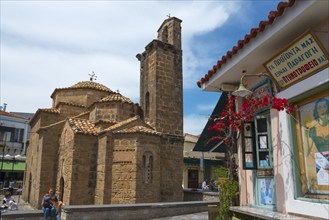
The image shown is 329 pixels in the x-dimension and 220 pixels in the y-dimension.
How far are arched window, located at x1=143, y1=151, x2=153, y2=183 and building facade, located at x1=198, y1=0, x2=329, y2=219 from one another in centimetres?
818

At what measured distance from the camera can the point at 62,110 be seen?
2067cm

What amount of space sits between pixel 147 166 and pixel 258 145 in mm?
8812

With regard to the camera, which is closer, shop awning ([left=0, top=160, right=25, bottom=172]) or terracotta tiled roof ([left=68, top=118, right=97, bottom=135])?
terracotta tiled roof ([left=68, top=118, right=97, bottom=135])

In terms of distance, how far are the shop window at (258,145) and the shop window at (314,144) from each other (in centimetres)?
86

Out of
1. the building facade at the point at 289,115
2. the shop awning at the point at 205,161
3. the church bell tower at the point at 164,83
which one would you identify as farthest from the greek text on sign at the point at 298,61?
the shop awning at the point at 205,161

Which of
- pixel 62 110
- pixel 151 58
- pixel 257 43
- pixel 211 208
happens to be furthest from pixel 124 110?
pixel 257 43

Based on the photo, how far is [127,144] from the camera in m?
13.4

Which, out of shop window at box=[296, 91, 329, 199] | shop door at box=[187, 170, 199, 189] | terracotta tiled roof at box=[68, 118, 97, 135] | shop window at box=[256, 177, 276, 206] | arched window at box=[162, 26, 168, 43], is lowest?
shop door at box=[187, 170, 199, 189]

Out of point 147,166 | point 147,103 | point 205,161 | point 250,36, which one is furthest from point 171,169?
point 205,161

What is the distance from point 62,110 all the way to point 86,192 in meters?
8.43

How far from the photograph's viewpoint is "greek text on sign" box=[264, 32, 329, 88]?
12.6 ft

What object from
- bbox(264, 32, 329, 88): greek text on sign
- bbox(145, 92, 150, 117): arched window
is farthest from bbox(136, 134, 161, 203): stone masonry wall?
bbox(264, 32, 329, 88): greek text on sign

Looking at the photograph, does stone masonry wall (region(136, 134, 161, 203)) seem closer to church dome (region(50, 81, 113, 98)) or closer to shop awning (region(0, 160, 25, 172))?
church dome (region(50, 81, 113, 98))

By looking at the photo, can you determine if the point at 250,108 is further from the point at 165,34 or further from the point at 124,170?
the point at 165,34
